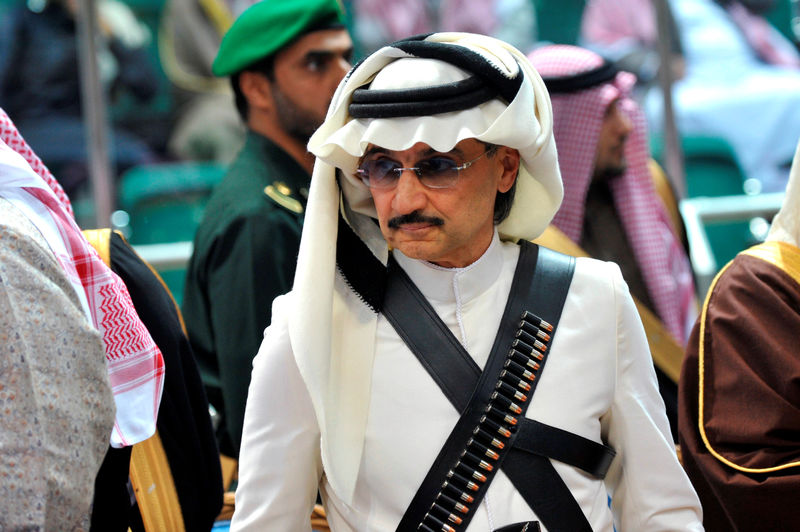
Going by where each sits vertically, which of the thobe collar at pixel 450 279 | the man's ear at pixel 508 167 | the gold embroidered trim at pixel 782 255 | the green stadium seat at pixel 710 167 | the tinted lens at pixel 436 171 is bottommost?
the green stadium seat at pixel 710 167

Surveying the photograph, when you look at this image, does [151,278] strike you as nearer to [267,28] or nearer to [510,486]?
[510,486]

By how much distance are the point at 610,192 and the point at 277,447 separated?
8.82 feet

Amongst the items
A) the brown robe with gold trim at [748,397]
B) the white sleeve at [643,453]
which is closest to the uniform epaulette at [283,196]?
the brown robe with gold trim at [748,397]

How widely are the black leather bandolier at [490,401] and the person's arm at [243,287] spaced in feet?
3.62

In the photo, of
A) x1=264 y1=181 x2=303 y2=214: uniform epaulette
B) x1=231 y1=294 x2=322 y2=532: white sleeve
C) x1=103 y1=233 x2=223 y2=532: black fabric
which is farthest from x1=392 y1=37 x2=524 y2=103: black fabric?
x1=264 y1=181 x2=303 y2=214: uniform epaulette

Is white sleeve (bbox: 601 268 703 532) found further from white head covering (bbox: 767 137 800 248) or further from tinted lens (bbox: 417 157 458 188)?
white head covering (bbox: 767 137 800 248)

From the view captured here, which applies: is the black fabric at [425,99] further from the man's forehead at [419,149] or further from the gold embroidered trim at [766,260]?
the gold embroidered trim at [766,260]

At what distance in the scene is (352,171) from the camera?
243cm

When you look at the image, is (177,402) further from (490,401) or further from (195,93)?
(195,93)

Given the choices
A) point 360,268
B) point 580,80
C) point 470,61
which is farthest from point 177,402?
point 580,80

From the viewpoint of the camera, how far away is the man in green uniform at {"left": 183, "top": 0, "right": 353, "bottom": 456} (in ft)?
11.6

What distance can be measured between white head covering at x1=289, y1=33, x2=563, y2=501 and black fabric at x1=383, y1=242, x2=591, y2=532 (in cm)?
8

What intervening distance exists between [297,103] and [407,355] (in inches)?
77.4

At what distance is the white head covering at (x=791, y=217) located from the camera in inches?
123
